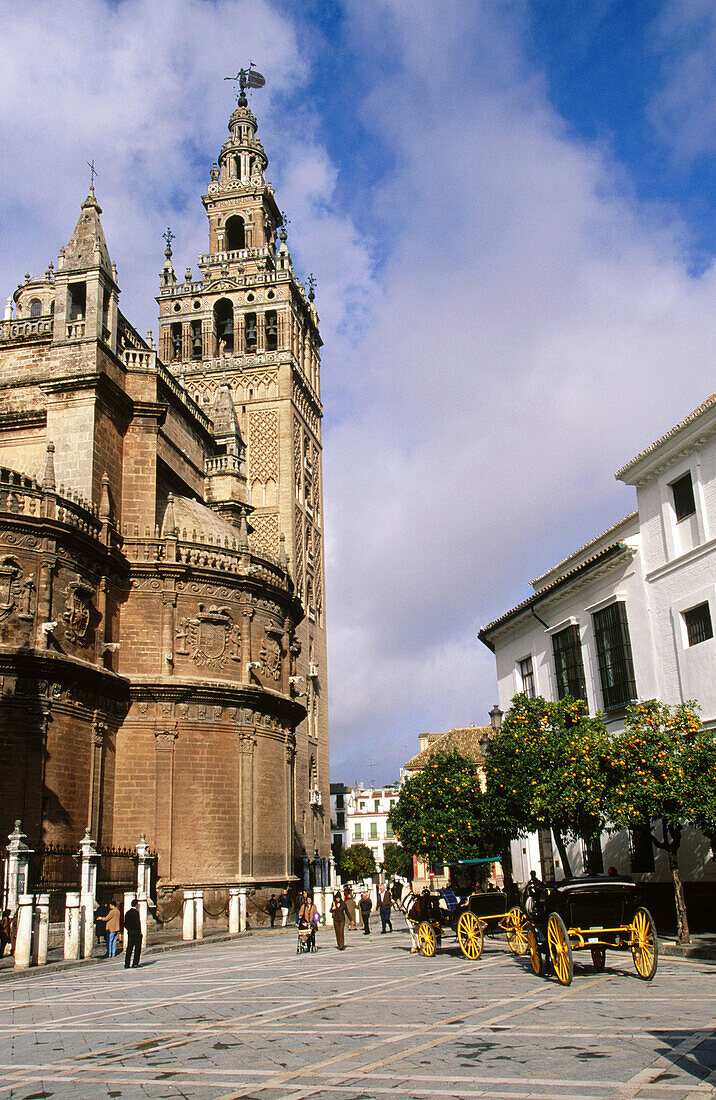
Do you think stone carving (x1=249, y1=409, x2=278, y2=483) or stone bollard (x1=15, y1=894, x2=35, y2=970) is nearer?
stone bollard (x1=15, y1=894, x2=35, y2=970)

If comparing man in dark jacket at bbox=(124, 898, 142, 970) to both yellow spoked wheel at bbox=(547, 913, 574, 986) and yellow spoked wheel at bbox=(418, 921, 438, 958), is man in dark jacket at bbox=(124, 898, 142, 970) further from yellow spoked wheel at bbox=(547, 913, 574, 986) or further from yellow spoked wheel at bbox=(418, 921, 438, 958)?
yellow spoked wheel at bbox=(547, 913, 574, 986)

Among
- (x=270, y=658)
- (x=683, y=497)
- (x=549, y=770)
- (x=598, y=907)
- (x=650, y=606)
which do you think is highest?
(x=683, y=497)

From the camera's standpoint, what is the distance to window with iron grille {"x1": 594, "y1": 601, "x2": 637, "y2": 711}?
2127 centimetres

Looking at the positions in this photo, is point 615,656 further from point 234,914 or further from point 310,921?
point 234,914

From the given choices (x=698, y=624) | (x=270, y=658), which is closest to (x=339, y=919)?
(x=698, y=624)

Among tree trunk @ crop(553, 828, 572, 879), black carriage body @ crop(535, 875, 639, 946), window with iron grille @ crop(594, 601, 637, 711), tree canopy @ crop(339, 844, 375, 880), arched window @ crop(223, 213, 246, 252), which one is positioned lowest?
tree canopy @ crop(339, 844, 375, 880)

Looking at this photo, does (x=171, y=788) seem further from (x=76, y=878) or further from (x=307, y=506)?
(x=307, y=506)

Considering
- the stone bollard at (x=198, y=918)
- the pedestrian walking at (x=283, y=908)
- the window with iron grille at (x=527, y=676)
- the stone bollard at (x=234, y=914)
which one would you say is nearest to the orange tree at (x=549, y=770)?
the window with iron grille at (x=527, y=676)

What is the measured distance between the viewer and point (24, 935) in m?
16.3

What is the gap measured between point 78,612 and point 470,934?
13386 millimetres

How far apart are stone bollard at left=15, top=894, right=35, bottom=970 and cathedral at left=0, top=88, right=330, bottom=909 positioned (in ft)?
15.4

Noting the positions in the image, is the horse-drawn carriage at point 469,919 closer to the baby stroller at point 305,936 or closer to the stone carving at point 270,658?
the baby stroller at point 305,936

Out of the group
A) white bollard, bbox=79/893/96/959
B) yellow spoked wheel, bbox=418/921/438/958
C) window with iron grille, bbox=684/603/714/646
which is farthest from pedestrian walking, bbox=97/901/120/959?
window with iron grille, bbox=684/603/714/646

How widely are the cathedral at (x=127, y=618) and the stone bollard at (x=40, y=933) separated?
13.8 ft
